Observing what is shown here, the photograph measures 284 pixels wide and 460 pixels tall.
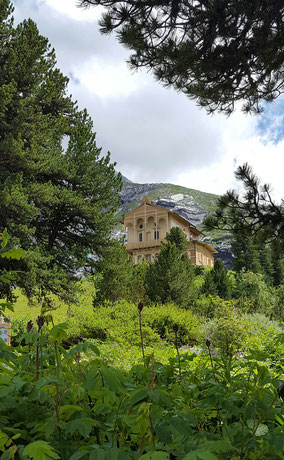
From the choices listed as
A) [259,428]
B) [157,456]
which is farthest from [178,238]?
[157,456]

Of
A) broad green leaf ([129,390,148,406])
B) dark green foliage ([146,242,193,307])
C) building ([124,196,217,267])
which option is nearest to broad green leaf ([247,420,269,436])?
broad green leaf ([129,390,148,406])

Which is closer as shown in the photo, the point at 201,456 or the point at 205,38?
the point at 201,456

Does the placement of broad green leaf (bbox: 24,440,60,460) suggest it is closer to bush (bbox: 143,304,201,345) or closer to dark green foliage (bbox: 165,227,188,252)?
bush (bbox: 143,304,201,345)

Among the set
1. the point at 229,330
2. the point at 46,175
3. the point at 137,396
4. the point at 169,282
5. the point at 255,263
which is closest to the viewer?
the point at 137,396

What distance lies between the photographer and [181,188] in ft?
538

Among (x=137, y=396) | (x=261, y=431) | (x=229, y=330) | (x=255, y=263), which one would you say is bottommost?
(x=229, y=330)

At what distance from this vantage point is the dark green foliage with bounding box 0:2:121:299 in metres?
15.3

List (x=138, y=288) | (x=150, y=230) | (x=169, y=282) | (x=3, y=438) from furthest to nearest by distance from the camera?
(x=150, y=230), (x=138, y=288), (x=169, y=282), (x=3, y=438)

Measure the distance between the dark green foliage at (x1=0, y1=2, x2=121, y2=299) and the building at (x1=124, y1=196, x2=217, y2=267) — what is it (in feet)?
79.6

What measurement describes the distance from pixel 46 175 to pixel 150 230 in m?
26.8

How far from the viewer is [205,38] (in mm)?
5406

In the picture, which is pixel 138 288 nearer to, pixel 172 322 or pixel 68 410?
pixel 172 322

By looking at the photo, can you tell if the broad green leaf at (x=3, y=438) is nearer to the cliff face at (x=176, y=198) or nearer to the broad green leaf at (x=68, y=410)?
the broad green leaf at (x=68, y=410)

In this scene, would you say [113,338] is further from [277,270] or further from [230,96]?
[277,270]
